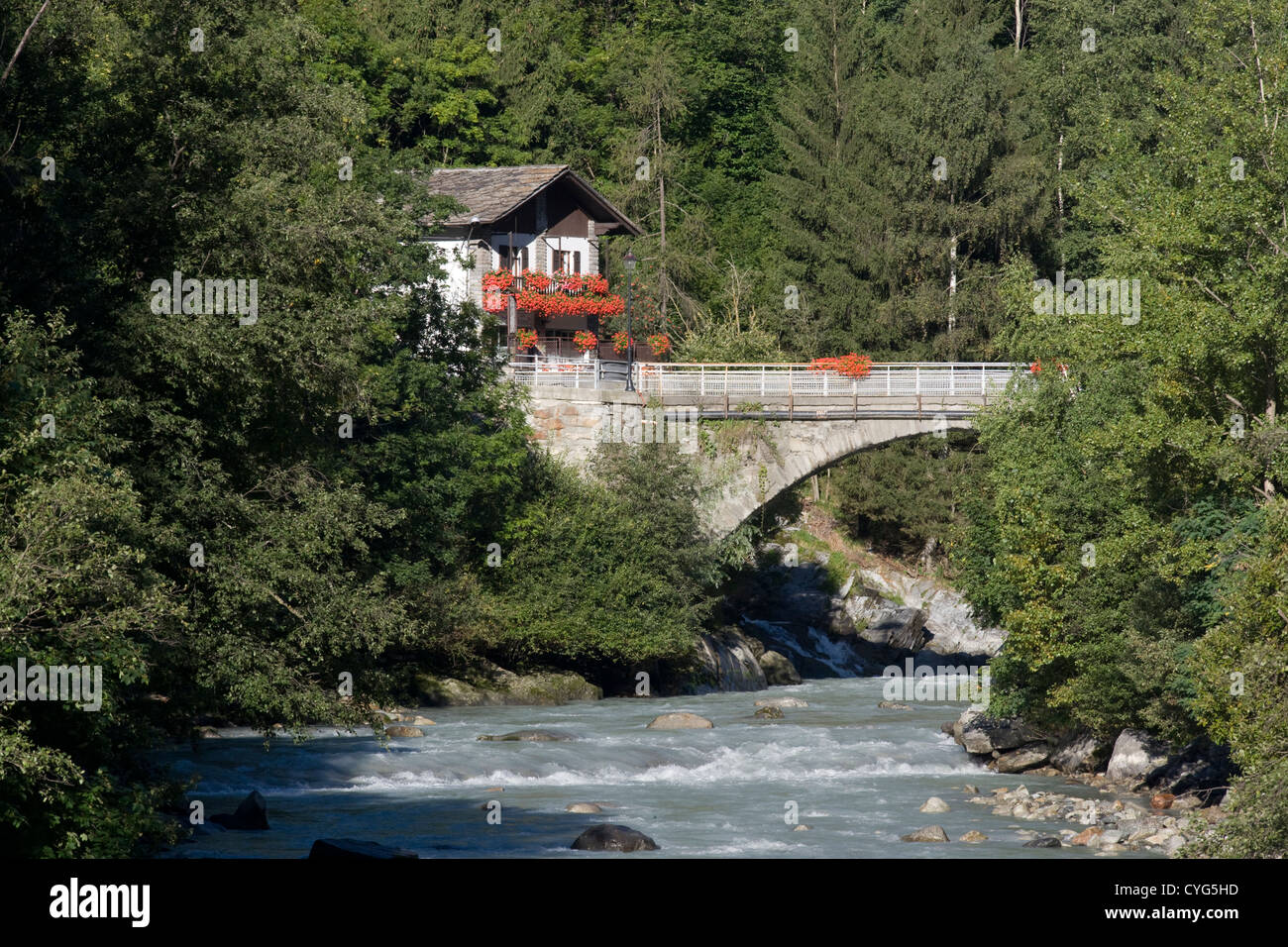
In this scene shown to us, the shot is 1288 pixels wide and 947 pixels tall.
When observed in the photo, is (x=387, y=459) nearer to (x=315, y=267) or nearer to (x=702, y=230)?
(x=315, y=267)

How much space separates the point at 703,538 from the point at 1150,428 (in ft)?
59.6

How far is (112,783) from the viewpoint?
14.2m

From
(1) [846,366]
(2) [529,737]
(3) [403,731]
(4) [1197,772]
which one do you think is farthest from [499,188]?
(4) [1197,772]

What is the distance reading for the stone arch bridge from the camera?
3722 centimetres

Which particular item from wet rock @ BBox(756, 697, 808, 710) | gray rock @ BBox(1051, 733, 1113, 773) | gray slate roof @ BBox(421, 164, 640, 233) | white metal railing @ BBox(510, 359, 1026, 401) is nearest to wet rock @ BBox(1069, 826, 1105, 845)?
gray rock @ BBox(1051, 733, 1113, 773)

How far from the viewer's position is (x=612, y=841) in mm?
17922

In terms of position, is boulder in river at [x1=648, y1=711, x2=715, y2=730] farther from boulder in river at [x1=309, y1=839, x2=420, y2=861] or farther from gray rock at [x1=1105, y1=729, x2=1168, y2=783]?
boulder in river at [x1=309, y1=839, x2=420, y2=861]

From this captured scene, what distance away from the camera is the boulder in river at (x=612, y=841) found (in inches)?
700

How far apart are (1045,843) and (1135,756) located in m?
5.07

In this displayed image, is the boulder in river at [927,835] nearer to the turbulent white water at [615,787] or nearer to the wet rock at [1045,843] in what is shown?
the turbulent white water at [615,787]

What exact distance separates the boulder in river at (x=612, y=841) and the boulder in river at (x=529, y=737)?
26.1ft

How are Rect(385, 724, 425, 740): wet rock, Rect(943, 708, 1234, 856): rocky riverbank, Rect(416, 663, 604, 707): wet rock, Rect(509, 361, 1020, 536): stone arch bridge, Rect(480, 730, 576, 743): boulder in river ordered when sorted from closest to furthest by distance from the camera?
Rect(943, 708, 1234, 856): rocky riverbank → Rect(480, 730, 576, 743): boulder in river → Rect(385, 724, 425, 740): wet rock → Rect(416, 663, 604, 707): wet rock → Rect(509, 361, 1020, 536): stone arch bridge

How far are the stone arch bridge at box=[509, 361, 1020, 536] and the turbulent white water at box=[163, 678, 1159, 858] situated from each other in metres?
8.63

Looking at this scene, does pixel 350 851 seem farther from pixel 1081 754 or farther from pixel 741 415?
Result: pixel 741 415
